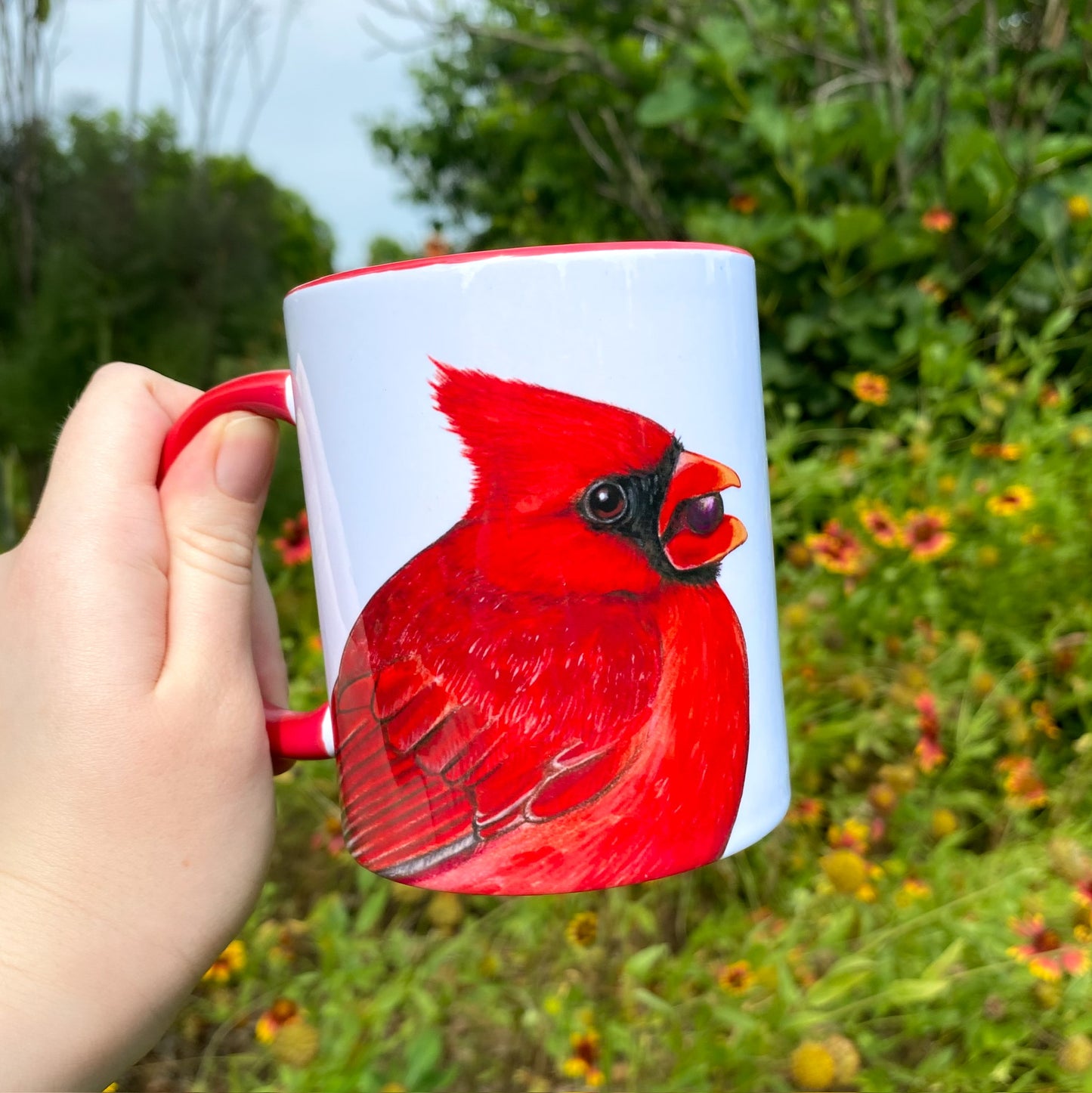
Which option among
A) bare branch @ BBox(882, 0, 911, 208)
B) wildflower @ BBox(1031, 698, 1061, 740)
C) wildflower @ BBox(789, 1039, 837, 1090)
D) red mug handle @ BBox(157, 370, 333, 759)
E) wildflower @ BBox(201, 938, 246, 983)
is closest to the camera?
red mug handle @ BBox(157, 370, 333, 759)

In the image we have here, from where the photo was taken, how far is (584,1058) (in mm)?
1059

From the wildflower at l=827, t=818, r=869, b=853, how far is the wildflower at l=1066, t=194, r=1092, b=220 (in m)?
1.50

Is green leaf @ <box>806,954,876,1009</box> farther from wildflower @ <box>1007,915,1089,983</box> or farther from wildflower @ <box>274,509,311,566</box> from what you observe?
wildflower @ <box>274,509,311,566</box>

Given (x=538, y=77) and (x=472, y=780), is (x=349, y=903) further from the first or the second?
(x=538, y=77)

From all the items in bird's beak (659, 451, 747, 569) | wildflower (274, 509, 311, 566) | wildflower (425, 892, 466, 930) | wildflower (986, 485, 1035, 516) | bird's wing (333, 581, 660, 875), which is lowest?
wildflower (425, 892, 466, 930)

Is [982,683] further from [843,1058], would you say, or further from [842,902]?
[843,1058]

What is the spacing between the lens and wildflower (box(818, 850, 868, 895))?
46.0 inches

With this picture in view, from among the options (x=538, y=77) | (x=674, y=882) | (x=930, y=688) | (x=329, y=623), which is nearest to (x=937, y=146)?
(x=538, y=77)

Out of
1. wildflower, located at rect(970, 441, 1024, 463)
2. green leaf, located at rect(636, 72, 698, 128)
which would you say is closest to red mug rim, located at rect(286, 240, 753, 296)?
wildflower, located at rect(970, 441, 1024, 463)

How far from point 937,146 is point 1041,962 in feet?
6.61

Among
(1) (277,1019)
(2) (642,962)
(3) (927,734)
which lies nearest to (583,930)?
(2) (642,962)

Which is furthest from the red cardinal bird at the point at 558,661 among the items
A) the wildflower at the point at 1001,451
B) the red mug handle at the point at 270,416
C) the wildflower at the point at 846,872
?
the wildflower at the point at 1001,451

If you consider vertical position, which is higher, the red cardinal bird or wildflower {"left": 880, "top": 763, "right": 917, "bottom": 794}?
the red cardinal bird

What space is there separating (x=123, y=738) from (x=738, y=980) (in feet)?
2.46
